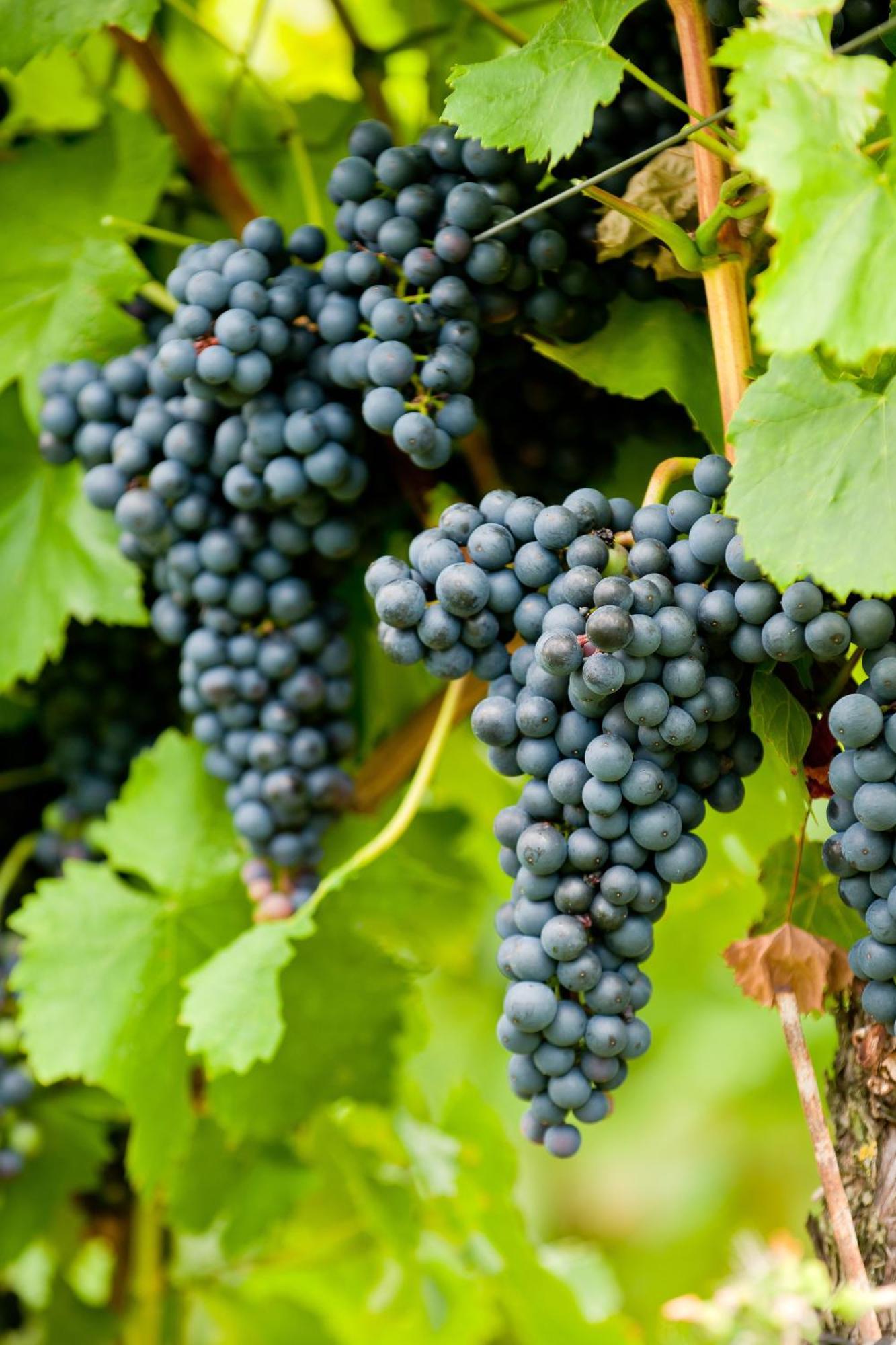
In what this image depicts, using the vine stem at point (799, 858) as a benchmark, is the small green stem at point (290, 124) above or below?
above

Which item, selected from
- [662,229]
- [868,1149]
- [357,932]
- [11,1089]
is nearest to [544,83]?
[662,229]

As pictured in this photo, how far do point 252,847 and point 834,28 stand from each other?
0.84 metres

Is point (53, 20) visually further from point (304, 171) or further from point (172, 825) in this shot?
point (172, 825)

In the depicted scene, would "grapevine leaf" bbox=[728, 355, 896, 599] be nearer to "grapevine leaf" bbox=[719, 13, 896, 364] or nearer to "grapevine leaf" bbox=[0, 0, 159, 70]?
"grapevine leaf" bbox=[719, 13, 896, 364]

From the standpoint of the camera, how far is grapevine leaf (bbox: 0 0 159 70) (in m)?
1.05

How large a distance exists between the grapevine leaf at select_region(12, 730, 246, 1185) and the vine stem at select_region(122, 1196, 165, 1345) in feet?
1.43

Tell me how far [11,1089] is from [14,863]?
255 millimetres

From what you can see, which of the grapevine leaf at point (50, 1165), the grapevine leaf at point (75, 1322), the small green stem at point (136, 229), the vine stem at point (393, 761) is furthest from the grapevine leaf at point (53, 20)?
the grapevine leaf at point (75, 1322)

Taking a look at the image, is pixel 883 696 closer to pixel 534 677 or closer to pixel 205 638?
pixel 534 677

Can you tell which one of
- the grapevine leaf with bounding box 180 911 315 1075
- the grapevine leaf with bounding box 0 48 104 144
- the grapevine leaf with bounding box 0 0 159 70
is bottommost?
the grapevine leaf with bounding box 180 911 315 1075

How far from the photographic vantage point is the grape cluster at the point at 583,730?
74 centimetres

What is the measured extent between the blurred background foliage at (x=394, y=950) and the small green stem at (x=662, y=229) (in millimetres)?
325

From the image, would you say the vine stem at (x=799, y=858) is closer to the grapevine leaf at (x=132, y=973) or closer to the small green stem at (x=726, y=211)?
the small green stem at (x=726, y=211)

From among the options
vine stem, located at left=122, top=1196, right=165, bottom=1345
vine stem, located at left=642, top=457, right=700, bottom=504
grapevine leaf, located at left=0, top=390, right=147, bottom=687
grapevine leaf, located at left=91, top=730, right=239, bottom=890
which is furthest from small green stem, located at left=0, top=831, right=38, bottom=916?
vine stem, located at left=642, top=457, right=700, bottom=504
